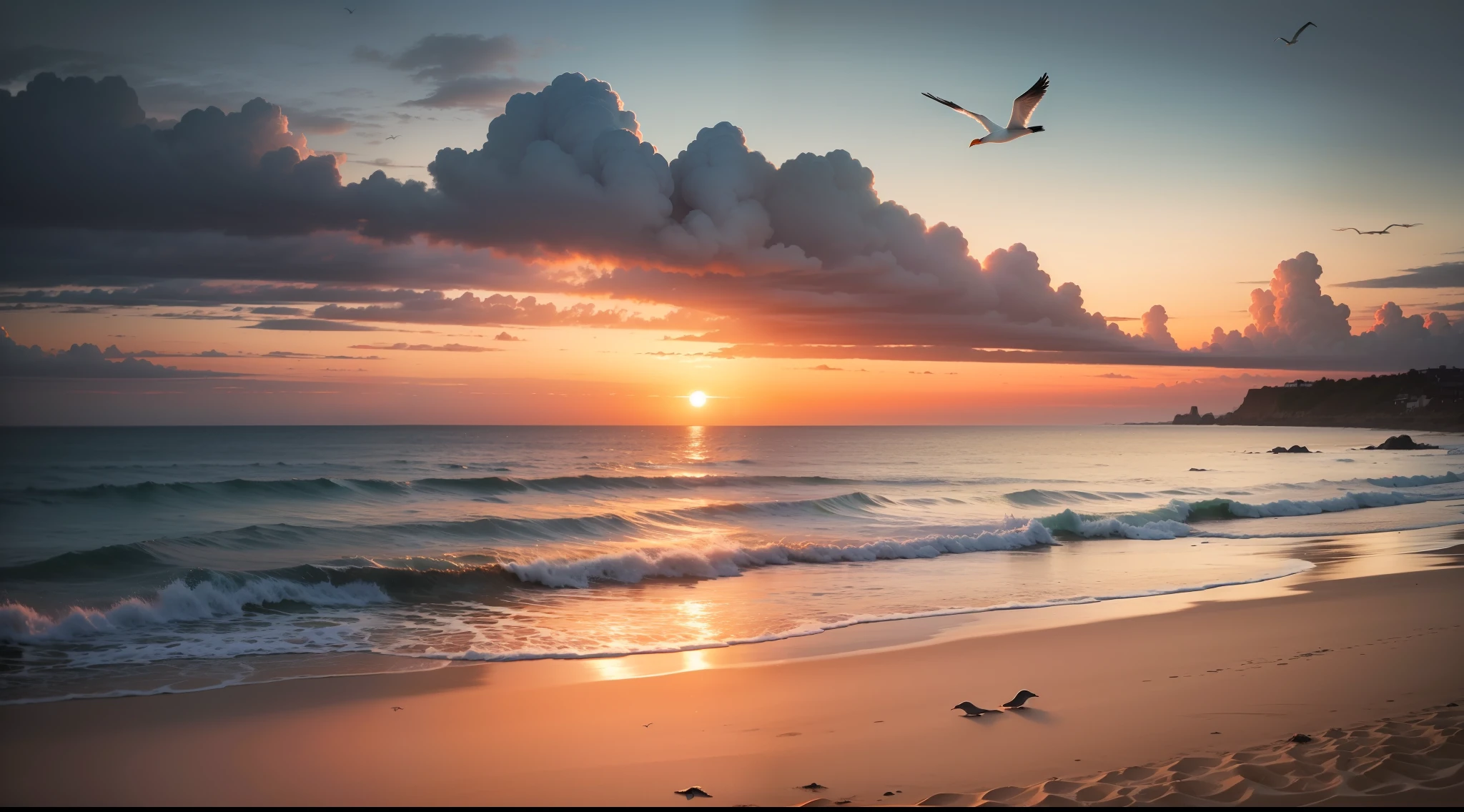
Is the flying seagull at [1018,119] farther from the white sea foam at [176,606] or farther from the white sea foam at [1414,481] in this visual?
the white sea foam at [1414,481]

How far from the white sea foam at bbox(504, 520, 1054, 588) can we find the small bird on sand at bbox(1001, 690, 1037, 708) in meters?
9.58

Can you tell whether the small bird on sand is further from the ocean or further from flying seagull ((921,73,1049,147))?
flying seagull ((921,73,1049,147))

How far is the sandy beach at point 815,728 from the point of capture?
5.55 meters

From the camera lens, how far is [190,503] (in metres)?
26.5

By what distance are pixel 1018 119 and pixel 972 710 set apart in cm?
705

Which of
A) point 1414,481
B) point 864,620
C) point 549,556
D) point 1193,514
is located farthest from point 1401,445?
point 549,556

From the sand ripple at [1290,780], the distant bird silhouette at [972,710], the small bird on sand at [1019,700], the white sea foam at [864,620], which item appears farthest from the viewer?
the white sea foam at [864,620]

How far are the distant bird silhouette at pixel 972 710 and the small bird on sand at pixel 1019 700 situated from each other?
17 cm

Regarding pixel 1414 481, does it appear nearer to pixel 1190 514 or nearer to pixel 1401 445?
pixel 1190 514

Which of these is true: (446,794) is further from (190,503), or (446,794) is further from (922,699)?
(190,503)

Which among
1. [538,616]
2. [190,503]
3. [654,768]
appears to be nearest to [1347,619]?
[654,768]

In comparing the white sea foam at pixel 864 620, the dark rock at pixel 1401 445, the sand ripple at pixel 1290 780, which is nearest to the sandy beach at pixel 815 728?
the sand ripple at pixel 1290 780

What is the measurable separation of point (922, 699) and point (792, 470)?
44.1 m

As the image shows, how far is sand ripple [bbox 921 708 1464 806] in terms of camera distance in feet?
15.9
